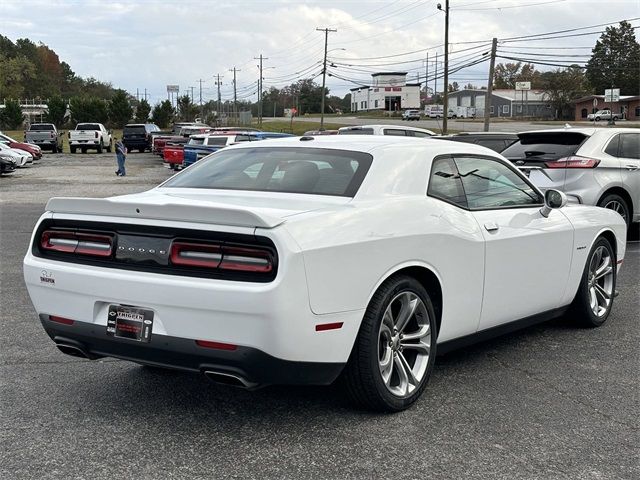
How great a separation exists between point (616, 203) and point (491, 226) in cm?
703

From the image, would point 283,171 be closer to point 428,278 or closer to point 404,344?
point 428,278

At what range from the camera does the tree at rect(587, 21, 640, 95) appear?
118 metres

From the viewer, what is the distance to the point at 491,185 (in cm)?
527

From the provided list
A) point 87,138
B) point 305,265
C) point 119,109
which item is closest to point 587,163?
point 305,265

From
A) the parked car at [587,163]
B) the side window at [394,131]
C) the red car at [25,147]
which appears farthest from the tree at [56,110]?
the parked car at [587,163]

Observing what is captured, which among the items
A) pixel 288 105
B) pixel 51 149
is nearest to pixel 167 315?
pixel 51 149

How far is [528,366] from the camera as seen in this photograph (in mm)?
5199

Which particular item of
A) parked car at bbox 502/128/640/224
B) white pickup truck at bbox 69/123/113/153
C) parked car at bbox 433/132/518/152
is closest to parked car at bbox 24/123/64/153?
white pickup truck at bbox 69/123/113/153

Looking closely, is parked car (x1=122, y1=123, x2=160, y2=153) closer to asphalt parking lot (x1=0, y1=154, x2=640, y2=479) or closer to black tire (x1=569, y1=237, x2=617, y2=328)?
asphalt parking lot (x1=0, y1=154, x2=640, y2=479)

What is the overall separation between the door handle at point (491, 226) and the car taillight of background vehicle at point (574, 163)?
20.7 ft

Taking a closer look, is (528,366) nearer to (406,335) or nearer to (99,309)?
(406,335)

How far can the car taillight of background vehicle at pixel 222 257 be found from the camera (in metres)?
3.59

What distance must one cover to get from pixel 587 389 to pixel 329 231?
2.15 metres

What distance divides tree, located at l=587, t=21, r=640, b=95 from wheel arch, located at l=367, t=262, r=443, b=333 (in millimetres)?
121627
